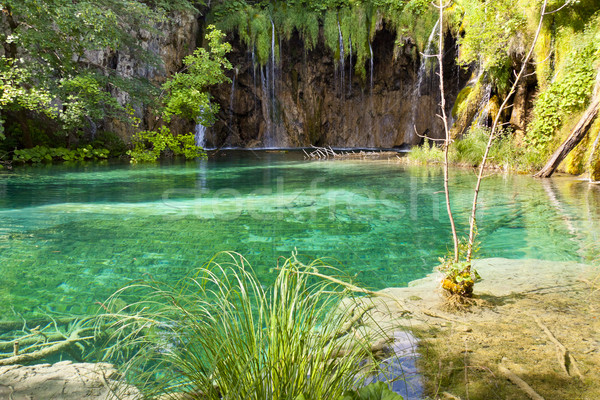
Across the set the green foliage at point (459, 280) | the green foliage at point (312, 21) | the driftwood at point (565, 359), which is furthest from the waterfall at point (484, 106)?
the driftwood at point (565, 359)

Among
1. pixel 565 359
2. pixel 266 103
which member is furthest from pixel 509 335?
pixel 266 103

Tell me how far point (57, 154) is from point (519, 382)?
16.7 m

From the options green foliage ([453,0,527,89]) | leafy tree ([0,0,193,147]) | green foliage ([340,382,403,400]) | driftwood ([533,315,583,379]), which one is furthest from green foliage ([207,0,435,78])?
green foliage ([340,382,403,400])

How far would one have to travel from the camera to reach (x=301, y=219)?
5.92 m

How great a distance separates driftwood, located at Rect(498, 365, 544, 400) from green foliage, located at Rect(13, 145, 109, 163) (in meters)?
15.7

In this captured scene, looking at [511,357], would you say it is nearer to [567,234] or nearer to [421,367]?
[421,367]

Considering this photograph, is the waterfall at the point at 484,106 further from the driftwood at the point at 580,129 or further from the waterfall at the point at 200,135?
the waterfall at the point at 200,135

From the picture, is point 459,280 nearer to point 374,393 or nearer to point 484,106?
point 374,393

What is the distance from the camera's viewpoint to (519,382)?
1802mm

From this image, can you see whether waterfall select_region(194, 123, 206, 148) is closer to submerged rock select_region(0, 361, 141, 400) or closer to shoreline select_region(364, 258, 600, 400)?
shoreline select_region(364, 258, 600, 400)

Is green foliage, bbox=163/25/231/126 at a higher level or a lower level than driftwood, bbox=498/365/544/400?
higher

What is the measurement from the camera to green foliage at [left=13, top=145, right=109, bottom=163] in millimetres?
13763

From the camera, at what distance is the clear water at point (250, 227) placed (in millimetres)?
3682

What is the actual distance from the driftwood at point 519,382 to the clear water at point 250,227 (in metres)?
0.95
